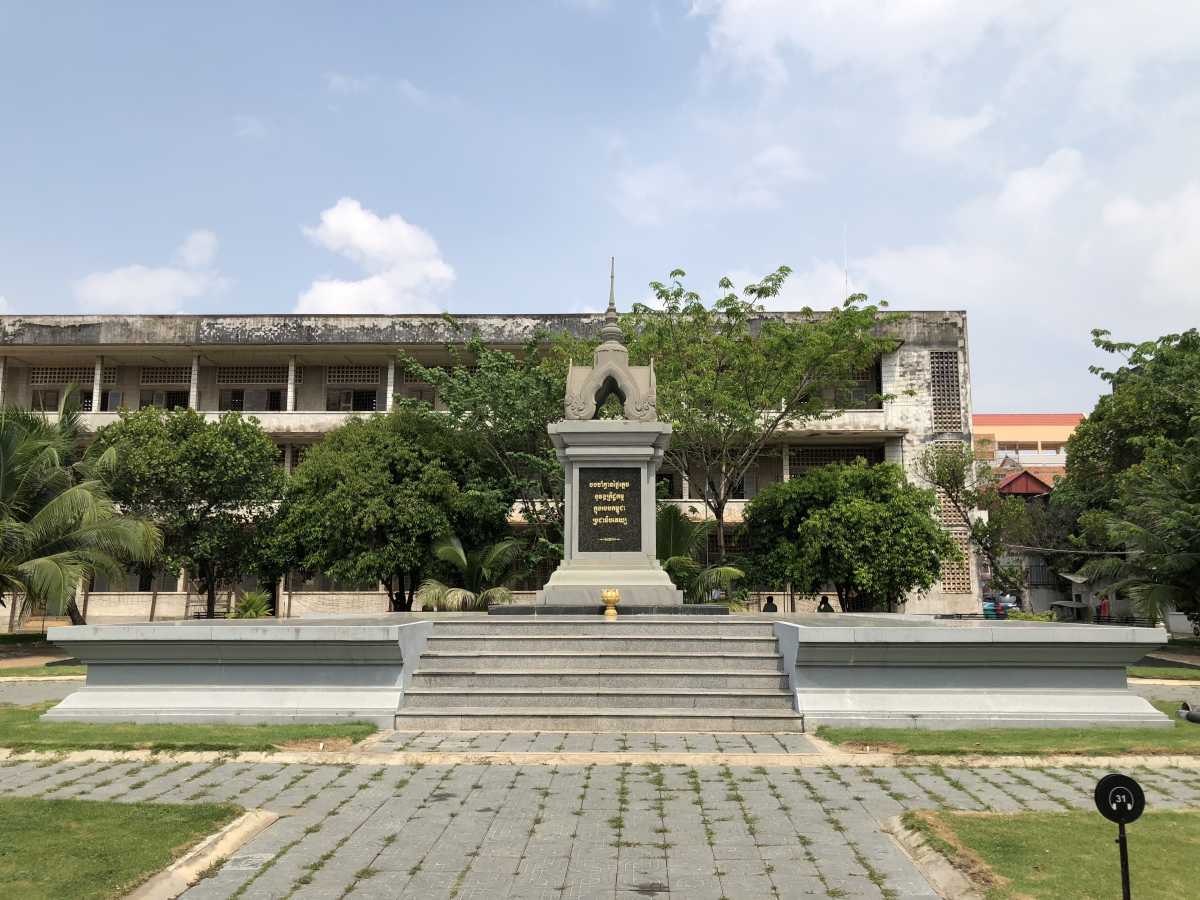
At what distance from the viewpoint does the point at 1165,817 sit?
5.96 meters

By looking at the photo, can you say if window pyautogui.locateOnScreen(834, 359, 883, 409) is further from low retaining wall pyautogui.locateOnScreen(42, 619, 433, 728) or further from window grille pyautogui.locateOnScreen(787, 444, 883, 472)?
low retaining wall pyautogui.locateOnScreen(42, 619, 433, 728)

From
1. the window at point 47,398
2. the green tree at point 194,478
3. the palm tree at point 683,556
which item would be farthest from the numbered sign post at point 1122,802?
the window at point 47,398

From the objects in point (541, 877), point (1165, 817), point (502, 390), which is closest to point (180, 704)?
point (541, 877)

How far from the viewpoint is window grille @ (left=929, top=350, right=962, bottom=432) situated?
108ft

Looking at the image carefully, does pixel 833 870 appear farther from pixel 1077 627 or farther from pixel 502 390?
pixel 502 390

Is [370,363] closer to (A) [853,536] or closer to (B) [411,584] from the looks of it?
(B) [411,584]

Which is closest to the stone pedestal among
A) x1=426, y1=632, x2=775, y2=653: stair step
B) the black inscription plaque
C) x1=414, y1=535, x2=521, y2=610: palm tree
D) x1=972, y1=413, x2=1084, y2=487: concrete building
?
the black inscription plaque

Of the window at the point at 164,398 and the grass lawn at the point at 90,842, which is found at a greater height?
the window at the point at 164,398

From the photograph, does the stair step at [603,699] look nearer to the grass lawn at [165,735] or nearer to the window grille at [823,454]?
the grass lawn at [165,735]

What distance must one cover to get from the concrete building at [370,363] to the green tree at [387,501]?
619 cm

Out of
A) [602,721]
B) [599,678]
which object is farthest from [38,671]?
[602,721]

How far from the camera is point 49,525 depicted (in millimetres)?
19438

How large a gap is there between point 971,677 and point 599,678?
157 inches

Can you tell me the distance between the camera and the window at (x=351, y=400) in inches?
1416
